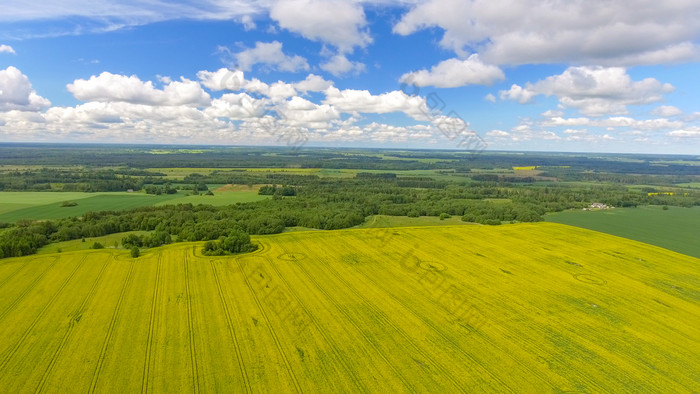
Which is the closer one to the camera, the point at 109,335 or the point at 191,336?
the point at 109,335

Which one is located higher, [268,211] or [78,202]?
[268,211]

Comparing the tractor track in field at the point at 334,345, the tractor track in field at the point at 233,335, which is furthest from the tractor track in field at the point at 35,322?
the tractor track in field at the point at 334,345

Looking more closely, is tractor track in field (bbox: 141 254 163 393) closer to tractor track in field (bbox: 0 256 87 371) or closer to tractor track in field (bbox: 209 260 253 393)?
tractor track in field (bbox: 209 260 253 393)

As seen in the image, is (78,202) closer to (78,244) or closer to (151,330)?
(78,244)

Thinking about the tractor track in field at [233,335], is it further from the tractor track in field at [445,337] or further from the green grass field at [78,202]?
the green grass field at [78,202]

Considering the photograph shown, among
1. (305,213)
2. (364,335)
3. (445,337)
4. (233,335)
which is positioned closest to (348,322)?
(364,335)

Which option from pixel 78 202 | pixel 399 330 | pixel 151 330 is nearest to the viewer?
pixel 151 330

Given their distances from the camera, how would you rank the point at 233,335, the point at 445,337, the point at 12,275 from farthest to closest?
the point at 12,275
the point at 445,337
the point at 233,335

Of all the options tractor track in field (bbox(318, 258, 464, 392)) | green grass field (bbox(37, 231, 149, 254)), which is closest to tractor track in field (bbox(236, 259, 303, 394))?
tractor track in field (bbox(318, 258, 464, 392))

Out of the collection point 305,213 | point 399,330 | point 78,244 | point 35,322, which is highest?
point 305,213
